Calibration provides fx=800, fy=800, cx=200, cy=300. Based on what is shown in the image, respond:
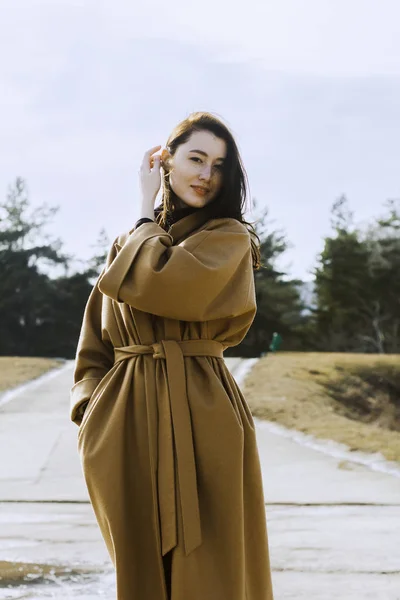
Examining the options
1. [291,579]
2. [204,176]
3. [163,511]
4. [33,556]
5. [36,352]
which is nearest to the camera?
[163,511]

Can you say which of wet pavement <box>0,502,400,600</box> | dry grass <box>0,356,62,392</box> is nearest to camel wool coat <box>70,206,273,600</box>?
wet pavement <box>0,502,400,600</box>

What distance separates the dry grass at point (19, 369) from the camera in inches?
523

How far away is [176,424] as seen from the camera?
6.42ft

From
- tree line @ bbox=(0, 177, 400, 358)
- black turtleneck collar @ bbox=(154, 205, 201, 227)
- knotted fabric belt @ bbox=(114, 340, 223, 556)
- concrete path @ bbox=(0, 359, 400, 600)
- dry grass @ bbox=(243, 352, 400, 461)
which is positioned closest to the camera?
knotted fabric belt @ bbox=(114, 340, 223, 556)

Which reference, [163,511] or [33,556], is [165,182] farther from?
[33,556]

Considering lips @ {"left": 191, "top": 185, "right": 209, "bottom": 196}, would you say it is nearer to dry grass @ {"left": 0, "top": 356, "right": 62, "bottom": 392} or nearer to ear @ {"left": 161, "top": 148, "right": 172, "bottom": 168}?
ear @ {"left": 161, "top": 148, "right": 172, "bottom": 168}

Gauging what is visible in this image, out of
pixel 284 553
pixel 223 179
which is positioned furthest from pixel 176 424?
pixel 284 553

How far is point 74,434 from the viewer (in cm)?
850

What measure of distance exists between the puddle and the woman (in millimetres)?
1427

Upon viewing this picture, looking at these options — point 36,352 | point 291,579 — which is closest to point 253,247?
point 291,579

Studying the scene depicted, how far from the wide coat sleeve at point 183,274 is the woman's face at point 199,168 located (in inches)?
5.1

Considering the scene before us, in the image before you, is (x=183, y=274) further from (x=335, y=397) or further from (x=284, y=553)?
(x=335, y=397)

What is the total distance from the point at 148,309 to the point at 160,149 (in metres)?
0.55

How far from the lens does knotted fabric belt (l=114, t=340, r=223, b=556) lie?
1.91 m
